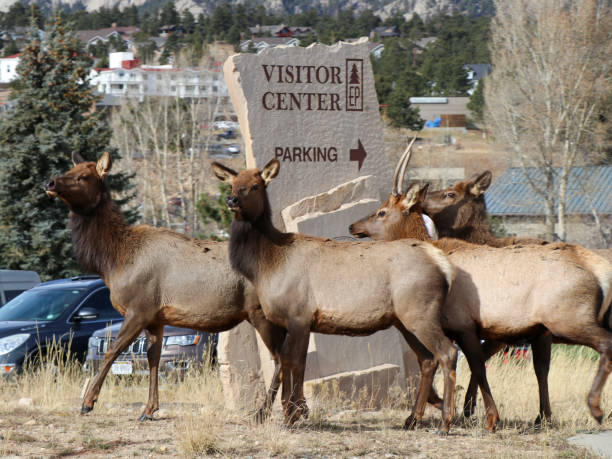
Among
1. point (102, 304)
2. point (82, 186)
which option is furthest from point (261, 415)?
point (102, 304)

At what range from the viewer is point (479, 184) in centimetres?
1026

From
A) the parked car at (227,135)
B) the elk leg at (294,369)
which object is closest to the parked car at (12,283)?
Result: the elk leg at (294,369)

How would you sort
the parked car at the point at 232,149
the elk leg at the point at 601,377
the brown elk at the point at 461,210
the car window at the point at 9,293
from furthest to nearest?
the parked car at the point at 232,149
the car window at the point at 9,293
the brown elk at the point at 461,210
the elk leg at the point at 601,377

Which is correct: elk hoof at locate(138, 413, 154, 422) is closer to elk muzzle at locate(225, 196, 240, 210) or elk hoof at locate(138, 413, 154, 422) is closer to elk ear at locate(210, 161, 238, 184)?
elk muzzle at locate(225, 196, 240, 210)

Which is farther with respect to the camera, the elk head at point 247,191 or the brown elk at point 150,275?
the brown elk at point 150,275

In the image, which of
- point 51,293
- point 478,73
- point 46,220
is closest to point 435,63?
point 478,73

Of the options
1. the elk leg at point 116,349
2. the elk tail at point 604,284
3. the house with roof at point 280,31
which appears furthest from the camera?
the house with roof at point 280,31

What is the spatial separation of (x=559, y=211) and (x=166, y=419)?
42333mm

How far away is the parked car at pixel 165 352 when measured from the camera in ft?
39.8

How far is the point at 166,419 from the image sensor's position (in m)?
9.03

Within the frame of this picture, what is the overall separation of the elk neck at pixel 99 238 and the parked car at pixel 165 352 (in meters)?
3.02

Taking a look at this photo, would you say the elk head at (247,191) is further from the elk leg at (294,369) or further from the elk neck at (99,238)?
the elk neck at (99,238)

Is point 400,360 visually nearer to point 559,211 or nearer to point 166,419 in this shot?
point 166,419

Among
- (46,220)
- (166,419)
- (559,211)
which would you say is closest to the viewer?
(166,419)
